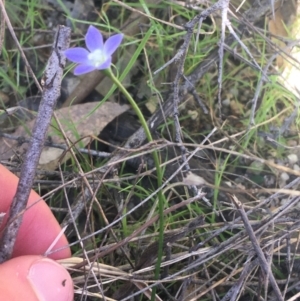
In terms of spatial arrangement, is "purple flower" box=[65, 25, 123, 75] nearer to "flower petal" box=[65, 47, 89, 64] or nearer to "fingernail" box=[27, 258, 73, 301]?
"flower petal" box=[65, 47, 89, 64]

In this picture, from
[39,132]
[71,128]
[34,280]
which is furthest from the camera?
[71,128]

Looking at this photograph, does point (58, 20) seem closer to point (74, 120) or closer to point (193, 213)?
point (74, 120)

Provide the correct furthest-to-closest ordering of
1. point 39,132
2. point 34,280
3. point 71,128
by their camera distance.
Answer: point 71,128, point 34,280, point 39,132

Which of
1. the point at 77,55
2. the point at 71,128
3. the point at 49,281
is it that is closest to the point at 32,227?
the point at 49,281

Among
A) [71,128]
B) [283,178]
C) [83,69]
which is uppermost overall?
[83,69]

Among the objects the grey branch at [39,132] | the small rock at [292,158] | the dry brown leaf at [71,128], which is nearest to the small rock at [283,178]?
the small rock at [292,158]

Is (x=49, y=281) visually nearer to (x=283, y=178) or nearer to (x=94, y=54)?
(x=94, y=54)
